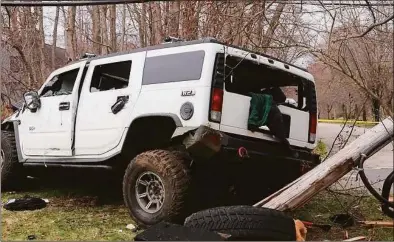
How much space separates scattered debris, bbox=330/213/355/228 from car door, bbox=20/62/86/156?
2.90m

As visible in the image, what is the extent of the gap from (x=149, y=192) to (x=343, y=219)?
1856mm

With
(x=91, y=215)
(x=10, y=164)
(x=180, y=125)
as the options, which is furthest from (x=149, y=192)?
(x=10, y=164)

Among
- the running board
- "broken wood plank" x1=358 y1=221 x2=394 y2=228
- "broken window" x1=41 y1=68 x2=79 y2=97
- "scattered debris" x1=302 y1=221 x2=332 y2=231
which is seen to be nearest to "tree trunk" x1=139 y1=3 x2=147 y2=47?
"broken window" x1=41 y1=68 x2=79 y2=97

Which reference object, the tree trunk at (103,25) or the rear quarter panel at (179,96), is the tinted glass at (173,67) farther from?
the tree trunk at (103,25)

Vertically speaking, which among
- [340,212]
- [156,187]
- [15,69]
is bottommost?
[340,212]

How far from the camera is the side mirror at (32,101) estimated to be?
5918 millimetres

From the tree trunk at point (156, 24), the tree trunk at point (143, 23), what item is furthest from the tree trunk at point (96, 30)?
the tree trunk at point (156, 24)

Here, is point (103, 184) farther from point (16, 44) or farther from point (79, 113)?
point (16, 44)

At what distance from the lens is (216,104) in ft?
13.5

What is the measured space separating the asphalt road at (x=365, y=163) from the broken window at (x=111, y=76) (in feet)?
7.29

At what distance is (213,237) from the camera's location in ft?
10.8

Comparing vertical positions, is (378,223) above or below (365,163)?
below

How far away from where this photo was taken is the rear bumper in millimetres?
3947

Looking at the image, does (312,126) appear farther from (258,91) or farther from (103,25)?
(103,25)
